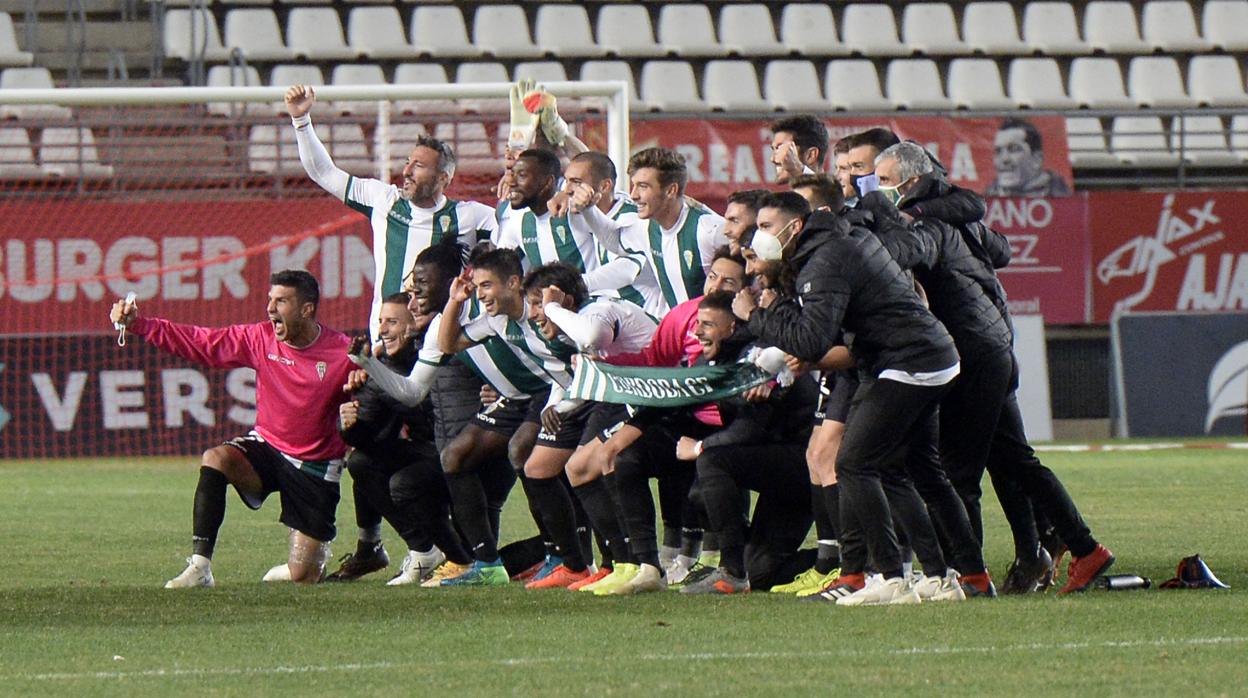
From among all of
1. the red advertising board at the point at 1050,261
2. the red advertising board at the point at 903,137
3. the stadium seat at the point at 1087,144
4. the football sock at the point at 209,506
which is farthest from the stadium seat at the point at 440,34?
the football sock at the point at 209,506

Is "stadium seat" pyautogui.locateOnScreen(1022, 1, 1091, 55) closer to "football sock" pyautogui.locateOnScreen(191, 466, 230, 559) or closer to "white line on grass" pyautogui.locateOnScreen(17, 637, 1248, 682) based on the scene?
"football sock" pyautogui.locateOnScreen(191, 466, 230, 559)

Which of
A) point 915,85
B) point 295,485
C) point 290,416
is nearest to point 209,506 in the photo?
point 295,485

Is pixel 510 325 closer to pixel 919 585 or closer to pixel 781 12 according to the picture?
pixel 919 585

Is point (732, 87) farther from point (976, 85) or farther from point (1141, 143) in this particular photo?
point (1141, 143)

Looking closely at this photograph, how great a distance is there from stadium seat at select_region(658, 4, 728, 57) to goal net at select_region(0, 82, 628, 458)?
433 cm

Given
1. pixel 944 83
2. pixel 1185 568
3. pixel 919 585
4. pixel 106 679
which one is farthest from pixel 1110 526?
A: pixel 944 83

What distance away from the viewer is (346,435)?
28.1ft

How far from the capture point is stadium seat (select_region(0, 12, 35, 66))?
1870 centimetres

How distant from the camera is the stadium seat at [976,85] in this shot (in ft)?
67.4

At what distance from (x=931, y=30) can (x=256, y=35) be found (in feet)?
22.9

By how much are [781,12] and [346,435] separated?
1364cm

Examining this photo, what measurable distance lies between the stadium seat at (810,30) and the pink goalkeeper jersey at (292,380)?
12.8 metres

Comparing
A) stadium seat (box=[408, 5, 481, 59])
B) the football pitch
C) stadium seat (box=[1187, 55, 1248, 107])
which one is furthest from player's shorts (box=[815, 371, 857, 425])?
stadium seat (box=[1187, 55, 1248, 107])

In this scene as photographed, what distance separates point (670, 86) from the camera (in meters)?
20.0
